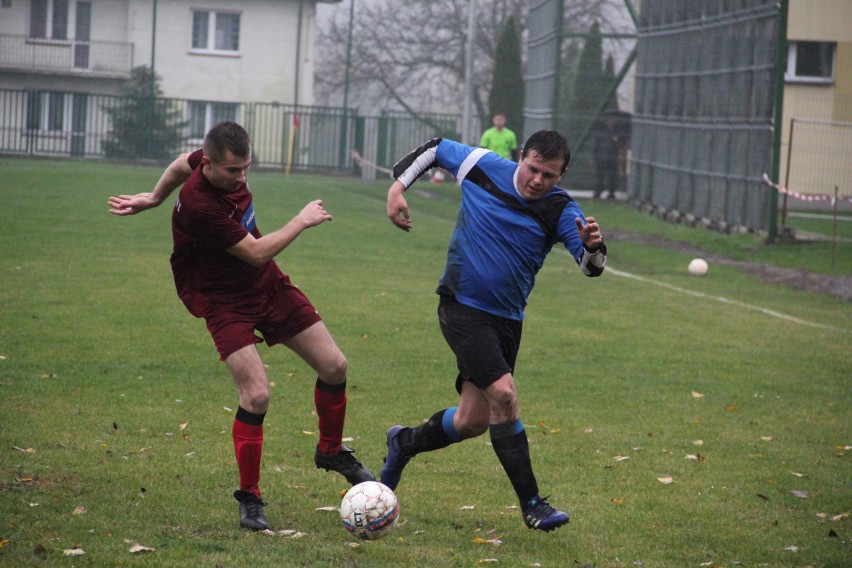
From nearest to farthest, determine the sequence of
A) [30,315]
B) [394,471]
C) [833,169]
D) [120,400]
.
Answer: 1. [394,471]
2. [120,400]
3. [30,315]
4. [833,169]

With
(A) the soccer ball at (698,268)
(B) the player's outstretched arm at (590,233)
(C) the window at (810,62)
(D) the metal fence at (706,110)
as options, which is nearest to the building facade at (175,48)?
(D) the metal fence at (706,110)

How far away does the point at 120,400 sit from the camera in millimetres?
7797

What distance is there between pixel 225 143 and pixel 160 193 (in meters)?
0.97

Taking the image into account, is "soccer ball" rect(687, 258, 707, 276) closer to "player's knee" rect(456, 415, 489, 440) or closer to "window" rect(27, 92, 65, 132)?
"player's knee" rect(456, 415, 489, 440)

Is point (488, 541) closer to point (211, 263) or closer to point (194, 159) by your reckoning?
point (211, 263)

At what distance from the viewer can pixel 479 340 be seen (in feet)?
17.8

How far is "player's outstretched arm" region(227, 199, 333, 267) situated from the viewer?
5.23 metres

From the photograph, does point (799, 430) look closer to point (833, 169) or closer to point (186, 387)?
point (186, 387)

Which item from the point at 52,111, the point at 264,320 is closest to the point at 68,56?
the point at 52,111

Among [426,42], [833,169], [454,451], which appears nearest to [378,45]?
[426,42]

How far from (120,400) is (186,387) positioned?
2.11ft

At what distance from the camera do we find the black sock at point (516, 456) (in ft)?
17.4

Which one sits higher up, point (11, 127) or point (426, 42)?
point (426, 42)

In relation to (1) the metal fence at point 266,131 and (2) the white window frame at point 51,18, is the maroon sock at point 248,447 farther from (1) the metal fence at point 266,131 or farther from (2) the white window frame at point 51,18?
(2) the white window frame at point 51,18
